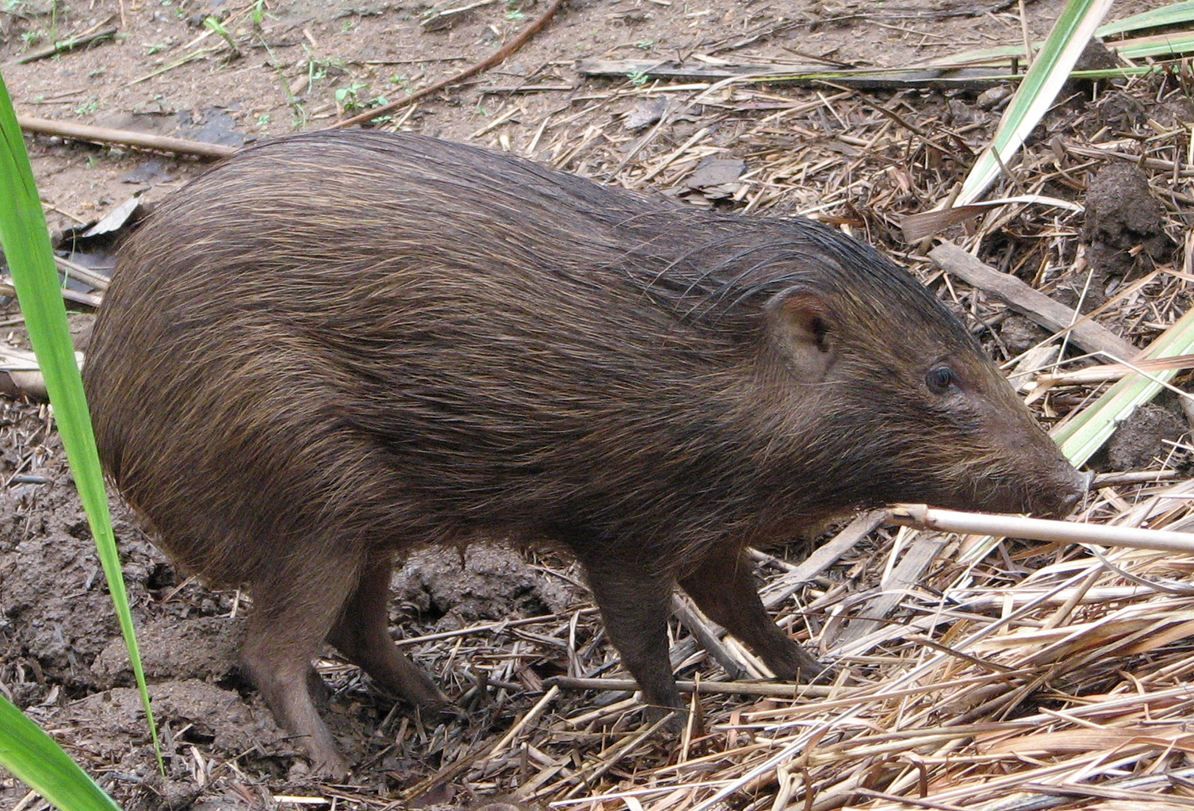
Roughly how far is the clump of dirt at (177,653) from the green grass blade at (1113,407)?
3.02m

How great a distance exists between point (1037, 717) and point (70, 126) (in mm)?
6295

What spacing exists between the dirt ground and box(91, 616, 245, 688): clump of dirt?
10mm

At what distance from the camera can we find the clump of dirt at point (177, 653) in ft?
15.0

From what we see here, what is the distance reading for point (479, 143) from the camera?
7.18 m

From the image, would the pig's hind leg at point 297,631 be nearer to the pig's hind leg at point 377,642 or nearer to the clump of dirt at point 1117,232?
→ the pig's hind leg at point 377,642

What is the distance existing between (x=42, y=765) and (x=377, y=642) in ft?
8.73

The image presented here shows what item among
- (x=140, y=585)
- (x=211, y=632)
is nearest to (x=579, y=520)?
(x=211, y=632)

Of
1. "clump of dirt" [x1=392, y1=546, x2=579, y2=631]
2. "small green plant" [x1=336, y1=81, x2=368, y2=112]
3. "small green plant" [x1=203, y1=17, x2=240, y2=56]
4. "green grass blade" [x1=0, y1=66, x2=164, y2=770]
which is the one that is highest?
"green grass blade" [x1=0, y1=66, x2=164, y2=770]

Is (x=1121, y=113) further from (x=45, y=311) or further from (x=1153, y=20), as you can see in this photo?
(x=45, y=311)

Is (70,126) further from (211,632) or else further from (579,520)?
(579,520)

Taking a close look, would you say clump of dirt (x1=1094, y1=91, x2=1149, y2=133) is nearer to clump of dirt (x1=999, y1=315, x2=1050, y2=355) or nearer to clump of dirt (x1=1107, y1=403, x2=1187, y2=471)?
clump of dirt (x1=999, y1=315, x2=1050, y2=355)

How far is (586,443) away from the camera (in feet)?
14.3

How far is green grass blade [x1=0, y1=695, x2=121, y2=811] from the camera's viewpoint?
229cm

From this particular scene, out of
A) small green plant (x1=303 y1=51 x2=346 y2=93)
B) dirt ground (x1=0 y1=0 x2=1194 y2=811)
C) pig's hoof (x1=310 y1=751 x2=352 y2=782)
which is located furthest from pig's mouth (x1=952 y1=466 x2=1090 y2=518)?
small green plant (x1=303 y1=51 x2=346 y2=93)
